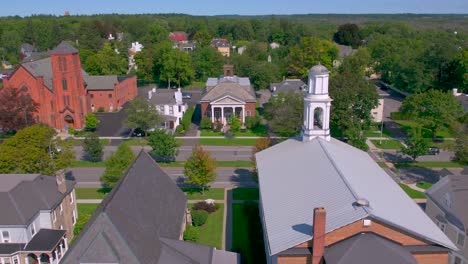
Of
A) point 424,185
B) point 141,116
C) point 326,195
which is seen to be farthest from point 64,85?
point 326,195

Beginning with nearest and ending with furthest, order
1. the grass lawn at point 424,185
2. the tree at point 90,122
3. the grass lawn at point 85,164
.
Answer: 1. the grass lawn at point 424,185
2. the grass lawn at point 85,164
3. the tree at point 90,122

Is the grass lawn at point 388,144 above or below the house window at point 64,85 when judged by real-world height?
below

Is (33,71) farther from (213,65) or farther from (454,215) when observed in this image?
(454,215)

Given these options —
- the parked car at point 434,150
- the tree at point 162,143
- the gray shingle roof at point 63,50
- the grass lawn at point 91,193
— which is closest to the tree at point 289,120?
the tree at point 162,143

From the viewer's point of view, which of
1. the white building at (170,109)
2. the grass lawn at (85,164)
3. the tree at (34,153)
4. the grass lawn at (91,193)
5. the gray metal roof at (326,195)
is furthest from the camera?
the white building at (170,109)

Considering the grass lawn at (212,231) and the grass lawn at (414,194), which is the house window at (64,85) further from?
the grass lawn at (414,194)

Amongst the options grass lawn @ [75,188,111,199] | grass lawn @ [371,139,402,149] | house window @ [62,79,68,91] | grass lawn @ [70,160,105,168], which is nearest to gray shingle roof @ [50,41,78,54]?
house window @ [62,79,68,91]

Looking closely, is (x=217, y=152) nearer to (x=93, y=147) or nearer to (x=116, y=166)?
(x=93, y=147)

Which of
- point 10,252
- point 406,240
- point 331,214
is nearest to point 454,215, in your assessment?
point 406,240
